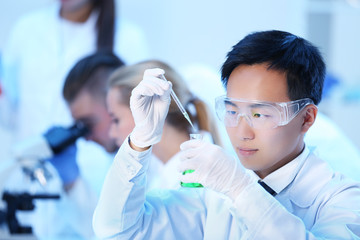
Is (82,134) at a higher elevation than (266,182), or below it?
below

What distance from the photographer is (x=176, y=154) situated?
198 cm

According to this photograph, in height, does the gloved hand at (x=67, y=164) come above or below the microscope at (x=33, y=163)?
below

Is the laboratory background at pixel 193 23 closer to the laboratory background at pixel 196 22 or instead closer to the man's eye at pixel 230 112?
the laboratory background at pixel 196 22

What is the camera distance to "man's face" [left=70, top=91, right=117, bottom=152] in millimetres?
2436

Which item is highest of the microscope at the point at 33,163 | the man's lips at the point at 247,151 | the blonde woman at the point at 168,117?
the man's lips at the point at 247,151

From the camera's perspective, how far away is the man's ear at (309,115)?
51.8 inches

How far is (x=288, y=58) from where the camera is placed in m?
1.27

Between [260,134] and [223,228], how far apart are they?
0.29m

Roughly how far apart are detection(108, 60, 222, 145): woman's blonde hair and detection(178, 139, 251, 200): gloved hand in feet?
2.37

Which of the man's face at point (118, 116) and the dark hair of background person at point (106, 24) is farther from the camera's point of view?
the dark hair of background person at point (106, 24)

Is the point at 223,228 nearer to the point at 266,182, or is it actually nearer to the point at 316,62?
the point at 266,182

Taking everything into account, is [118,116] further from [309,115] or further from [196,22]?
[196,22]

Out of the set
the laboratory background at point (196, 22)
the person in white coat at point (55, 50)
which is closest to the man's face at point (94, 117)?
the person in white coat at point (55, 50)

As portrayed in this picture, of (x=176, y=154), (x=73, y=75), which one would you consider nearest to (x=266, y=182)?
(x=176, y=154)
